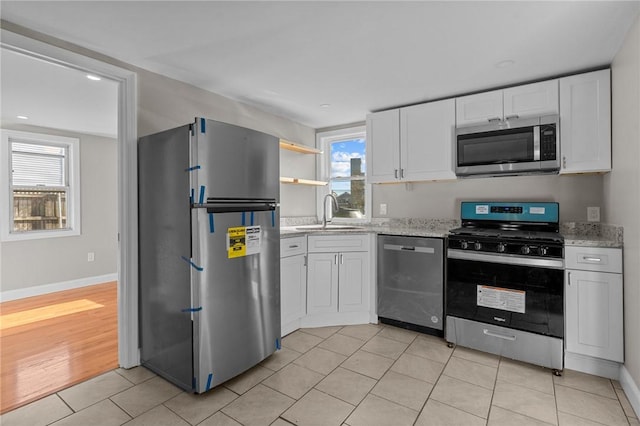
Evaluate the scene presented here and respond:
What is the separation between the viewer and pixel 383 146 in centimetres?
345

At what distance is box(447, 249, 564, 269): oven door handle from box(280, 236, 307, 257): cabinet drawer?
4.27ft

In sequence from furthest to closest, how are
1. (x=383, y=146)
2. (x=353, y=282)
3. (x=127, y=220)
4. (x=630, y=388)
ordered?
(x=383, y=146) → (x=353, y=282) → (x=127, y=220) → (x=630, y=388)

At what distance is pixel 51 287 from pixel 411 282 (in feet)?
16.1

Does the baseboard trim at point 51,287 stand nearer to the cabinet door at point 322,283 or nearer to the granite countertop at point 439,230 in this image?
the granite countertop at point 439,230

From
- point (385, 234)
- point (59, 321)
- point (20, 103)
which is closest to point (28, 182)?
point (20, 103)

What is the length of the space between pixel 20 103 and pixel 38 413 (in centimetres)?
331

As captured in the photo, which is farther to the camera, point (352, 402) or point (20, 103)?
point (20, 103)

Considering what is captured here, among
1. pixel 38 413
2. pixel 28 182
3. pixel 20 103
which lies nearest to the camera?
pixel 38 413

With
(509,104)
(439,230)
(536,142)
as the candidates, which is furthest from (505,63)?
(439,230)

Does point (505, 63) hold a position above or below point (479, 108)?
above

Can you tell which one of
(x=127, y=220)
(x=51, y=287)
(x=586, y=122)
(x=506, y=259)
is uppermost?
(x=586, y=122)

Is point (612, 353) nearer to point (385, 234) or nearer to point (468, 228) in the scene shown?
point (468, 228)

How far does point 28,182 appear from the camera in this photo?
450 centimetres

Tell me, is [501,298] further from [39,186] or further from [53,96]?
[39,186]
